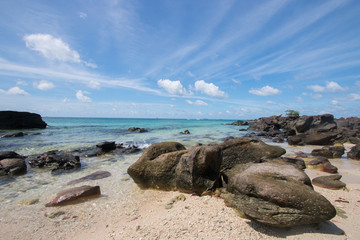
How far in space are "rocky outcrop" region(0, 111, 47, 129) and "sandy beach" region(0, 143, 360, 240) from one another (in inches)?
1935

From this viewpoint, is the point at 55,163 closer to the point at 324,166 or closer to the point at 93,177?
the point at 93,177

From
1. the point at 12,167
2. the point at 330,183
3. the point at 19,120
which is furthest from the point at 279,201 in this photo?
the point at 19,120

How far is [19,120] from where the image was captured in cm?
4247

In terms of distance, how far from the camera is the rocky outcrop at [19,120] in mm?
40594

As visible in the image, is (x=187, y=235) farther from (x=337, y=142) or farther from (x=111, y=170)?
(x=337, y=142)

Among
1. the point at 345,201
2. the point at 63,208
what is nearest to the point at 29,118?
the point at 63,208

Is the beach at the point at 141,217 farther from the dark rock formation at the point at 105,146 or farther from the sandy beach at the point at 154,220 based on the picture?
the dark rock formation at the point at 105,146

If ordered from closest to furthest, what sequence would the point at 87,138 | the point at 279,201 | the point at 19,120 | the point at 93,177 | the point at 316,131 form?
the point at 279,201 < the point at 93,177 < the point at 87,138 < the point at 316,131 < the point at 19,120

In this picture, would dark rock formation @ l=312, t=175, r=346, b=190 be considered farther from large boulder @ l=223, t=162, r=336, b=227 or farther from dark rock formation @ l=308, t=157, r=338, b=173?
large boulder @ l=223, t=162, r=336, b=227

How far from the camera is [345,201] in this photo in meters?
5.16

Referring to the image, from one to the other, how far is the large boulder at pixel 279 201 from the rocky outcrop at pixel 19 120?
180 feet

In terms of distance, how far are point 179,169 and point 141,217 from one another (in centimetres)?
189

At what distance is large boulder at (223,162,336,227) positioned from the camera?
3.44m

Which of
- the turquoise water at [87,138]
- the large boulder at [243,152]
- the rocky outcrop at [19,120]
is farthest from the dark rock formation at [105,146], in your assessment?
the rocky outcrop at [19,120]
